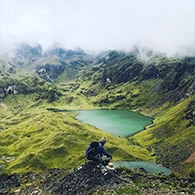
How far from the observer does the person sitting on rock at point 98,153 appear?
4809 centimetres

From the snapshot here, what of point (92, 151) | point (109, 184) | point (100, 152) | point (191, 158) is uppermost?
point (100, 152)

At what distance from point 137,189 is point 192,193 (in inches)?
376

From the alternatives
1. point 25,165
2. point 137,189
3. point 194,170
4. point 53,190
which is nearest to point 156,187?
point 137,189

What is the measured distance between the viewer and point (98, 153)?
162 feet

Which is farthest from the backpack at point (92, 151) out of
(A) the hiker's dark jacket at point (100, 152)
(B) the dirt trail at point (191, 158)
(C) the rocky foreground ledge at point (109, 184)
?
(B) the dirt trail at point (191, 158)

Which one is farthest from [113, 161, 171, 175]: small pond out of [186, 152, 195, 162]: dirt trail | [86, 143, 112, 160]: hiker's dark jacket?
[86, 143, 112, 160]: hiker's dark jacket

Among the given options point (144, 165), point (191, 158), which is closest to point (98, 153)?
point (191, 158)

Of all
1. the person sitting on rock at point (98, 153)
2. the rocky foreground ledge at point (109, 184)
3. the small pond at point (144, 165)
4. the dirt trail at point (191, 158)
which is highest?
the person sitting on rock at point (98, 153)

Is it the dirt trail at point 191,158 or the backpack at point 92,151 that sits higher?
the backpack at point 92,151

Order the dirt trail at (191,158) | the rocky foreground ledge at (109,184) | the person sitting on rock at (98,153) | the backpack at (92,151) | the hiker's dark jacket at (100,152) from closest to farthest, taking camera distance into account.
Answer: the hiker's dark jacket at (100,152) < the person sitting on rock at (98,153) < the backpack at (92,151) < the rocky foreground ledge at (109,184) < the dirt trail at (191,158)

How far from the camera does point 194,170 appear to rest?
134500 mm

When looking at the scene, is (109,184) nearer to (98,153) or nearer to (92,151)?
(98,153)

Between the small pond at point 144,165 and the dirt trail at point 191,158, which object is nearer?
the dirt trail at point 191,158

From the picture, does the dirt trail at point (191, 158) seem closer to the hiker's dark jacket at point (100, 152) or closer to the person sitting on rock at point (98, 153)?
the person sitting on rock at point (98, 153)
